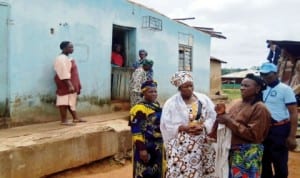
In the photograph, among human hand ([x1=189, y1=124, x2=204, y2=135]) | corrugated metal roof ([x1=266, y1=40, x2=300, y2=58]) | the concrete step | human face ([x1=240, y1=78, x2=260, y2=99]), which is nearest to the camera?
human face ([x1=240, y1=78, x2=260, y2=99])

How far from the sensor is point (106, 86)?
10773mm

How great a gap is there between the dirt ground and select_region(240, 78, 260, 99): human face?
11.6 feet

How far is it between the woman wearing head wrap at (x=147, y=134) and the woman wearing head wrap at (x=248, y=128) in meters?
0.83

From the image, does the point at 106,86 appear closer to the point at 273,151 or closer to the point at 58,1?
the point at 58,1

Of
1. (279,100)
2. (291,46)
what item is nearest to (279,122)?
(279,100)

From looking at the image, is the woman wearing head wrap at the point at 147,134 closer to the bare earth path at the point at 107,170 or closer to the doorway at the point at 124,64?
the bare earth path at the point at 107,170

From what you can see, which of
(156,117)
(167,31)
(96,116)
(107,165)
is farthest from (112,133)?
(167,31)

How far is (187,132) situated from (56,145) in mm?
3047

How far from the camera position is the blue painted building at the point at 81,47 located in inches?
313

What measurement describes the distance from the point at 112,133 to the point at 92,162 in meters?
0.67

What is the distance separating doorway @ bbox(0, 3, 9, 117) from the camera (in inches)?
305

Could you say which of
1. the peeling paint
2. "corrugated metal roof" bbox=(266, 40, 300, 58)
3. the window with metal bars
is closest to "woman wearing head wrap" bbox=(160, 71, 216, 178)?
"corrugated metal roof" bbox=(266, 40, 300, 58)

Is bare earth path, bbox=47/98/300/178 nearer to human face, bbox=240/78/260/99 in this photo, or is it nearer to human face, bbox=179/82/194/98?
human face, bbox=179/82/194/98

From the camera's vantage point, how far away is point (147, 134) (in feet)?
15.7
